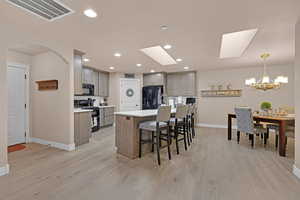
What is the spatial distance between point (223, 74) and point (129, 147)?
16.1 ft

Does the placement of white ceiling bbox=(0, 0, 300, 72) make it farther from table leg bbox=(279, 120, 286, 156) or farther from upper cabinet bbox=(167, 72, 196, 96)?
upper cabinet bbox=(167, 72, 196, 96)

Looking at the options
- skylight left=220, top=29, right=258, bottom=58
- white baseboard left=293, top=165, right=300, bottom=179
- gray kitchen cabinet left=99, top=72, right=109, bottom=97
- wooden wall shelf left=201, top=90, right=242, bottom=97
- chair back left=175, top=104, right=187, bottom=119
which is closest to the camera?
white baseboard left=293, top=165, right=300, bottom=179

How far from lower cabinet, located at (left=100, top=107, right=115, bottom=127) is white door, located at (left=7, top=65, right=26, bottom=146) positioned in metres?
2.32

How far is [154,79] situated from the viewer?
22.0 feet

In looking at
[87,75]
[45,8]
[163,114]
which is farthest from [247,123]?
[87,75]

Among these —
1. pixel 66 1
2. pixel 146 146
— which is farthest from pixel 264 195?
pixel 66 1

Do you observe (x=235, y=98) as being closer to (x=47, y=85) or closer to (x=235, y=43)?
(x=235, y=43)

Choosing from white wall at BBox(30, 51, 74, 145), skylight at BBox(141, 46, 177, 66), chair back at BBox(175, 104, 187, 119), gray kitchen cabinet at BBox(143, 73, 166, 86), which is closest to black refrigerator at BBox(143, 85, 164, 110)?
gray kitchen cabinet at BBox(143, 73, 166, 86)

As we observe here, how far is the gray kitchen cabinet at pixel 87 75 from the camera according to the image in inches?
206

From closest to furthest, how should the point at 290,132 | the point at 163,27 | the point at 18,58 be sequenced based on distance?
the point at 163,27 → the point at 290,132 → the point at 18,58

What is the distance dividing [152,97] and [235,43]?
377cm

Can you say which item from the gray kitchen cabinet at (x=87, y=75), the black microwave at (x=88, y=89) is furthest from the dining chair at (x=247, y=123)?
the gray kitchen cabinet at (x=87, y=75)

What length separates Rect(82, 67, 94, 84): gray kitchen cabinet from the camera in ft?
17.2

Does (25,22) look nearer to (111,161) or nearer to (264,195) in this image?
(111,161)
